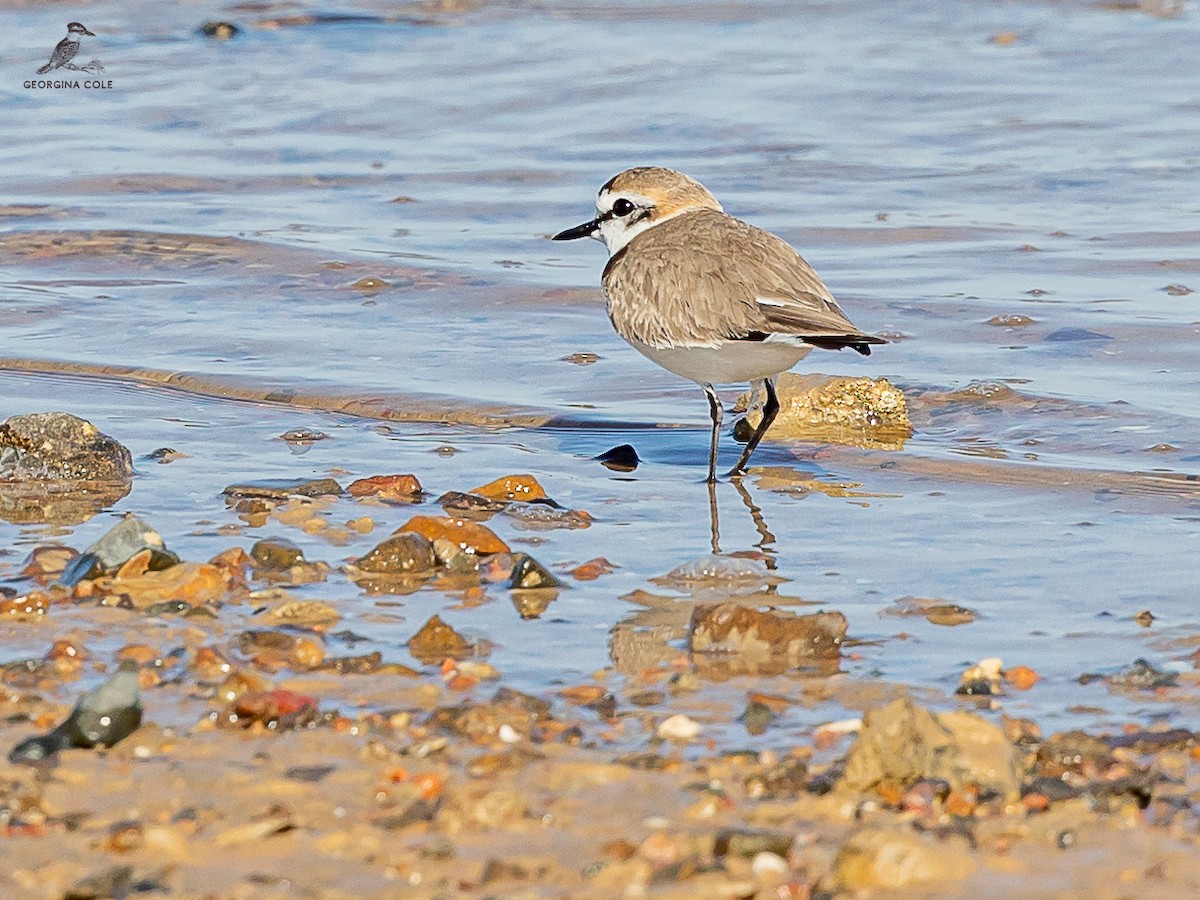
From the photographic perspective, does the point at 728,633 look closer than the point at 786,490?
Yes

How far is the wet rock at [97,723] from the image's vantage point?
347 cm

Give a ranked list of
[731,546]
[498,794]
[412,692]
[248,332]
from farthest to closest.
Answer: [248,332] → [731,546] → [412,692] → [498,794]

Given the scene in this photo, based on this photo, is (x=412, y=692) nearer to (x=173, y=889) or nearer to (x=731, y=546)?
(x=173, y=889)

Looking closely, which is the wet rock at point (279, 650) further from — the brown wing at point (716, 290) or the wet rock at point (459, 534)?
the brown wing at point (716, 290)

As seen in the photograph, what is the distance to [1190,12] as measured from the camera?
16.3m

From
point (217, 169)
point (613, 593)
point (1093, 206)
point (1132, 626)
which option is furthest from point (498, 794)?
point (217, 169)

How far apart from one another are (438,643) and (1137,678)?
1604 mm

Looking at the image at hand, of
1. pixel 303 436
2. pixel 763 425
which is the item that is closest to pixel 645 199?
pixel 763 425

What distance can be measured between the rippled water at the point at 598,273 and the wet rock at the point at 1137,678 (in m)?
0.07

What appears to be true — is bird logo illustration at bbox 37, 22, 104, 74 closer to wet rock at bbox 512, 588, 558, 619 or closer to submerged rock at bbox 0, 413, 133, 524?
submerged rock at bbox 0, 413, 133, 524

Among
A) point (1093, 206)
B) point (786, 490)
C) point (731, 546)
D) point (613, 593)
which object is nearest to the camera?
point (613, 593)

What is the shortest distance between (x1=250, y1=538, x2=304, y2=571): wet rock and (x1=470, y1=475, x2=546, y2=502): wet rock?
90cm

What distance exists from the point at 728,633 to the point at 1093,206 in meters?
6.70

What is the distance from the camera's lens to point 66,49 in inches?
602
